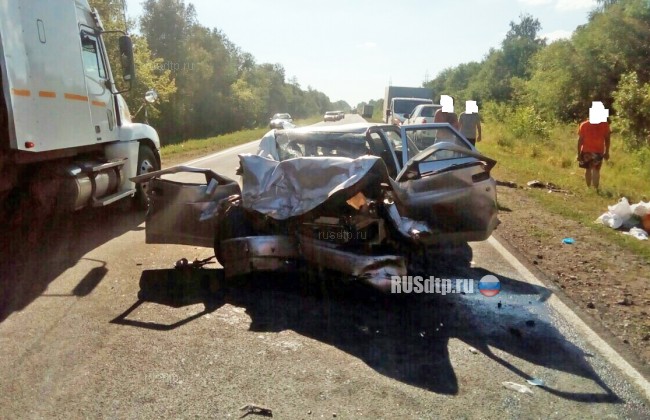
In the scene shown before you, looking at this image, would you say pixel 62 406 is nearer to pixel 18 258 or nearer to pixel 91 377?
pixel 91 377

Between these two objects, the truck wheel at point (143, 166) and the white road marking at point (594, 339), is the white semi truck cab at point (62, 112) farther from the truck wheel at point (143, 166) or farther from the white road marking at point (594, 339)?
the white road marking at point (594, 339)

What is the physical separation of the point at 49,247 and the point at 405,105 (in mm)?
22893

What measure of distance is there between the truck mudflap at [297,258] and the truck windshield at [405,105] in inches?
920

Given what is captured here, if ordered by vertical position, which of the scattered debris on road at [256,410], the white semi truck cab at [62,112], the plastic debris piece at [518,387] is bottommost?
the plastic debris piece at [518,387]

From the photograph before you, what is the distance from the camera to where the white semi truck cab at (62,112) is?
6277mm

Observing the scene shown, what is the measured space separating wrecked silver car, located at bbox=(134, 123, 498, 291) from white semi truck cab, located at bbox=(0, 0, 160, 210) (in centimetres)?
154

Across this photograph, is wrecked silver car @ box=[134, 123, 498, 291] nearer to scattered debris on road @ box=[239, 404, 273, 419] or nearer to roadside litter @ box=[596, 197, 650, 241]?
scattered debris on road @ box=[239, 404, 273, 419]

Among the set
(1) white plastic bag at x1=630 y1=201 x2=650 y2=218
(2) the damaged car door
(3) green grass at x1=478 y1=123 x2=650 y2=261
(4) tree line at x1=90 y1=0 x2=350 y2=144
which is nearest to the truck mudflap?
(2) the damaged car door

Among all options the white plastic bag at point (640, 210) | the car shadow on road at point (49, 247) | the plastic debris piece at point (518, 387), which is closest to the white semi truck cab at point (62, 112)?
the car shadow on road at point (49, 247)

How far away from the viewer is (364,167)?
17.3ft

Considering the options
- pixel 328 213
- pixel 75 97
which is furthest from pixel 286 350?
pixel 75 97

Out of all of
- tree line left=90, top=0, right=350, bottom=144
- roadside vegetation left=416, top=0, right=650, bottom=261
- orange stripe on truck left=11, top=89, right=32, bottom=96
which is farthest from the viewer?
tree line left=90, top=0, right=350, bottom=144

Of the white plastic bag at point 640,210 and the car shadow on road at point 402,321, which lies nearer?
the car shadow on road at point 402,321

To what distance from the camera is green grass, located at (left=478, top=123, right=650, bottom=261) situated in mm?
10416
